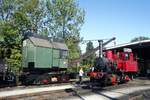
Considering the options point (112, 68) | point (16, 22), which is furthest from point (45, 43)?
point (16, 22)

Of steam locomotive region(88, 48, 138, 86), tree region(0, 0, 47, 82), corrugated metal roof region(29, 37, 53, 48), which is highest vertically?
tree region(0, 0, 47, 82)

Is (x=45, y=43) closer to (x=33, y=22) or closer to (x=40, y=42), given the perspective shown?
(x=40, y=42)

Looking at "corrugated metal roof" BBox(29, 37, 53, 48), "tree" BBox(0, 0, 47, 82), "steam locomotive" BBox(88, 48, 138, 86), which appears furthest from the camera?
"tree" BBox(0, 0, 47, 82)

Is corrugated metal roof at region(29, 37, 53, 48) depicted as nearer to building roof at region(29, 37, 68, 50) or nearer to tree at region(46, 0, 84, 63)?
building roof at region(29, 37, 68, 50)

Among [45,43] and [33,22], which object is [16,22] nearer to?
[33,22]

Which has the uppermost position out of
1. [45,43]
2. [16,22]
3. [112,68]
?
[16,22]

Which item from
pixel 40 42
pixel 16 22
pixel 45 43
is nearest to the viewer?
pixel 40 42

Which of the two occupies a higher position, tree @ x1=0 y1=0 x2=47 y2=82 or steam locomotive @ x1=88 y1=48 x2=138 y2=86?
tree @ x1=0 y1=0 x2=47 y2=82

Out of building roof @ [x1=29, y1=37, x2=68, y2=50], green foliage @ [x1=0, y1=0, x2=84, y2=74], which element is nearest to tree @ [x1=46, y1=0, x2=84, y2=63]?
green foliage @ [x1=0, y1=0, x2=84, y2=74]

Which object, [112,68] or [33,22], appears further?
[33,22]

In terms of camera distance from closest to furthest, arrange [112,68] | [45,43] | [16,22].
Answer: [112,68] → [45,43] → [16,22]

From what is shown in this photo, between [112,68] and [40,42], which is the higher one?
[40,42]

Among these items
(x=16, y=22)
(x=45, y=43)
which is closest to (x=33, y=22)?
(x=16, y=22)

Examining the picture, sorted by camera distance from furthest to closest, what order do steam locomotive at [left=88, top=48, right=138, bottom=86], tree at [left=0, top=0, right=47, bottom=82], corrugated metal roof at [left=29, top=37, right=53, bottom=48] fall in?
tree at [left=0, top=0, right=47, bottom=82] < corrugated metal roof at [left=29, top=37, right=53, bottom=48] < steam locomotive at [left=88, top=48, right=138, bottom=86]
